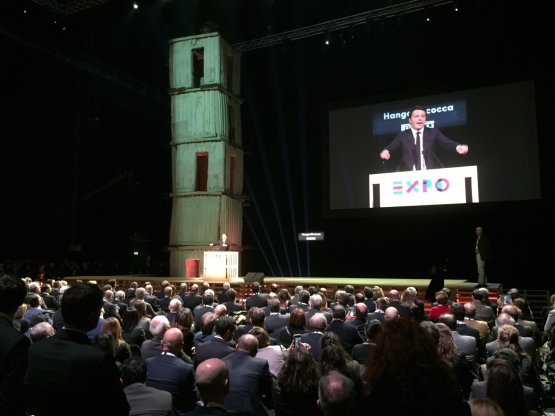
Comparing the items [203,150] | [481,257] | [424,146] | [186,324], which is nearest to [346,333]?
[186,324]

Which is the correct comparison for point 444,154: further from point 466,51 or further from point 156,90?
point 156,90

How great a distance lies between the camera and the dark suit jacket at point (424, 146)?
1260 centimetres

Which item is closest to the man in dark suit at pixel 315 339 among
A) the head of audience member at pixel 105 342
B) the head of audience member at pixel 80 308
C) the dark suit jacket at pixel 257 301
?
the head of audience member at pixel 105 342

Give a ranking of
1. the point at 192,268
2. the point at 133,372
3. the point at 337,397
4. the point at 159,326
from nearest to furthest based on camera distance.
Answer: the point at 337,397 < the point at 133,372 < the point at 159,326 < the point at 192,268

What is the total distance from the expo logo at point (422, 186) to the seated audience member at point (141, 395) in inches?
435

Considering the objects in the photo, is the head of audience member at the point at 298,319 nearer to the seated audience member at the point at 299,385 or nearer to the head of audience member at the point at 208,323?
the head of audience member at the point at 208,323

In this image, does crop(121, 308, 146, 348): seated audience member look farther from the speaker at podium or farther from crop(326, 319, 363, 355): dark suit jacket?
the speaker at podium

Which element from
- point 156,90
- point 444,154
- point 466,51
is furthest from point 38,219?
point 466,51

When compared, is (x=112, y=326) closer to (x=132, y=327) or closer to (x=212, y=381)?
(x=132, y=327)

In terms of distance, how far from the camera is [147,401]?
2.58 meters

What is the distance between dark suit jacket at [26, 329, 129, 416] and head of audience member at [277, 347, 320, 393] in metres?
1.42

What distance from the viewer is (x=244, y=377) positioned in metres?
3.19

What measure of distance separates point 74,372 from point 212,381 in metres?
0.67

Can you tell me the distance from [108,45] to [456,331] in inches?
570
